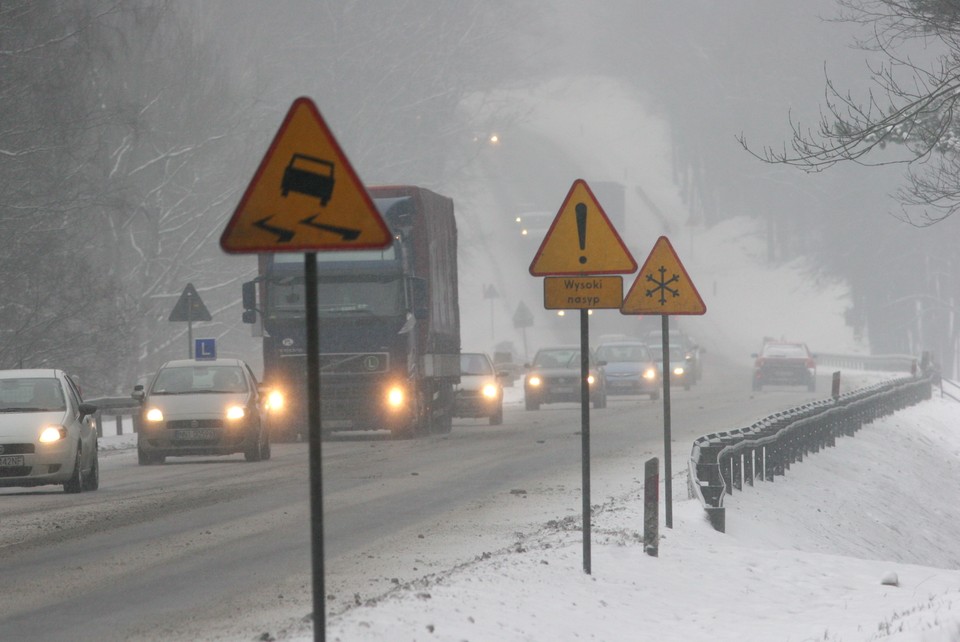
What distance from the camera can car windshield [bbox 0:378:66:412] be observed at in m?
20.4

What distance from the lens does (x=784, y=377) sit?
2179 inches

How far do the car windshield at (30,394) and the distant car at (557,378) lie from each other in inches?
879

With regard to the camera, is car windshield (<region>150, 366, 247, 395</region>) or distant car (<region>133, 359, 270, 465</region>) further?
car windshield (<region>150, 366, 247, 395</region>)

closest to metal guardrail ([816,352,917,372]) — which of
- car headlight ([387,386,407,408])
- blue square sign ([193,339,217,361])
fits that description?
blue square sign ([193,339,217,361])

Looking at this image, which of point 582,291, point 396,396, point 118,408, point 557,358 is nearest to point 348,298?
point 396,396

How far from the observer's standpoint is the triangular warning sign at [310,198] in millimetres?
6855

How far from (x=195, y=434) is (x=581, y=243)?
14069 millimetres

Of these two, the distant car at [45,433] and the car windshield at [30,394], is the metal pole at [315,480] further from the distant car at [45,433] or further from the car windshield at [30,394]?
the car windshield at [30,394]

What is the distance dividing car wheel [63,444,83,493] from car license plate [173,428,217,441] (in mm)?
4470

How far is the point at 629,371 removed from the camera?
47.9 metres

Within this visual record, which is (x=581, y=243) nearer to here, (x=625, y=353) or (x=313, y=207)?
(x=313, y=207)

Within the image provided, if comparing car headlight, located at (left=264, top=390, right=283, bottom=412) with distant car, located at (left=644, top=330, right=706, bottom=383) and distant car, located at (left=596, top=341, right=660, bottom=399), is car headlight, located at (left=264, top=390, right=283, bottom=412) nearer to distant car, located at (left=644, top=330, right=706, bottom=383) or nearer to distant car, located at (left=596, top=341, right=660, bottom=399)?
distant car, located at (left=596, top=341, right=660, bottom=399)

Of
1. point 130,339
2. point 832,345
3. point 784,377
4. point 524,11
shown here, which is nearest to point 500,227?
point 832,345

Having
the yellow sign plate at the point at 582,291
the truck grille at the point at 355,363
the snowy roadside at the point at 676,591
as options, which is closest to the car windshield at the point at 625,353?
the truck grille at the point at 355,363
